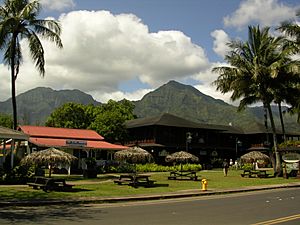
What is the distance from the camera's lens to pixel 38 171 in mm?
24609

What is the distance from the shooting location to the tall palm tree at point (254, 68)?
116 ft

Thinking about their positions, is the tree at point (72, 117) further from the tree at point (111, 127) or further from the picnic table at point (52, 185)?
the picnic table at point (52, 185)

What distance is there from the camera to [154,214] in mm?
13477

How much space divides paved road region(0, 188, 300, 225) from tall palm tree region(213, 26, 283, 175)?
20021 millimetres

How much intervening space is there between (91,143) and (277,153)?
60.1 feet

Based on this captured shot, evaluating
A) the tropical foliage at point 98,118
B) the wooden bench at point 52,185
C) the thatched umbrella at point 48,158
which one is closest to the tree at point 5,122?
the tropical foliage at point 98,118

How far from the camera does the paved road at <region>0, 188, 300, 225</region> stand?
11.9m

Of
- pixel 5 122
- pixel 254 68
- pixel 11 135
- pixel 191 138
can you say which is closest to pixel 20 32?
pixel 11 135

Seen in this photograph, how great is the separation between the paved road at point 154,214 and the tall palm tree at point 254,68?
2002cm

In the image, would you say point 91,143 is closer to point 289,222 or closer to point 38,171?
point 38,171

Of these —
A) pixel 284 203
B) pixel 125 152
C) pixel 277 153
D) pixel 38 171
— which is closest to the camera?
pixel 284 203

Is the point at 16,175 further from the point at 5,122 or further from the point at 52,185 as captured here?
the point at 5,122

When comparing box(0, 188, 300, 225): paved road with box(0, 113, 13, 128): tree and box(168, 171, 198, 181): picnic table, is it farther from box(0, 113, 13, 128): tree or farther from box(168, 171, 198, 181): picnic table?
box(0, 113, 13, 128): tree

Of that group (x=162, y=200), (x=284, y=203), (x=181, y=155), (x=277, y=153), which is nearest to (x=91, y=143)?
(x=181, y=155)
